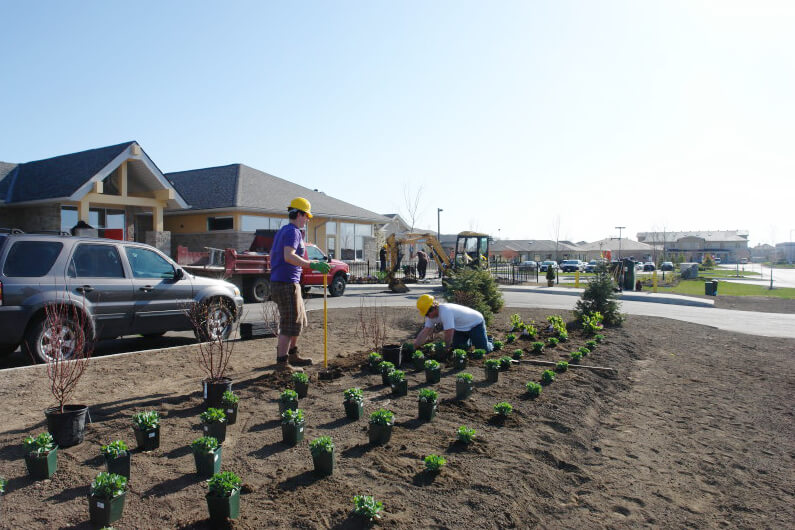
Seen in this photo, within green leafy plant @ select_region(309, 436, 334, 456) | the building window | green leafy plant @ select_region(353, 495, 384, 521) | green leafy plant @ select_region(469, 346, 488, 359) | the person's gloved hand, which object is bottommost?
green leafy plant @ select_region(353, 495, 384, 521)

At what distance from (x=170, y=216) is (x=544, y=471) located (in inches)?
993

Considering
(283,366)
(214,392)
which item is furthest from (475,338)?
(214,392)

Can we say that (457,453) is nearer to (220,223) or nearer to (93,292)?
(93,292)

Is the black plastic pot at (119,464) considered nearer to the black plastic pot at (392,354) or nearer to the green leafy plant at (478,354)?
the black plastic pot at (392,354)

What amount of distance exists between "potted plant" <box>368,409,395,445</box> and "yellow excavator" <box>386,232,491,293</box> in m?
12.7

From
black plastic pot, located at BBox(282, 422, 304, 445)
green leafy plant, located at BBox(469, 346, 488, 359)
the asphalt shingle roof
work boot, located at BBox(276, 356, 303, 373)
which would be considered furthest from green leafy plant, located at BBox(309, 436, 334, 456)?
the asphalt shingle roof

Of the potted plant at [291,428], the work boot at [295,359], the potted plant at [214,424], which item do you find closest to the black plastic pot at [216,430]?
the potted plant at [214,424]

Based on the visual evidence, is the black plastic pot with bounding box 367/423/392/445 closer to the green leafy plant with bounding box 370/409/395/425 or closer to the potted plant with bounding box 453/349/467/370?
the green leafy plant with bounding box 370/409/395/425

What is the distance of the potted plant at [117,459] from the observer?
3.27 metres

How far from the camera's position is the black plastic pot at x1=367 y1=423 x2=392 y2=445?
3996 millimetres

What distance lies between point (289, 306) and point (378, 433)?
7.66 feet

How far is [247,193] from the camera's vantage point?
24.5 meters

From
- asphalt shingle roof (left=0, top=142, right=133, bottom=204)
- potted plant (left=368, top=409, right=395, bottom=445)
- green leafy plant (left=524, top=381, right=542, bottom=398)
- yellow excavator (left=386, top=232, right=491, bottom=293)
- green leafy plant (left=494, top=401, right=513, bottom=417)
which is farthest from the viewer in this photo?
yellow excavator (left=386, top=232, right=491, bottom=293)

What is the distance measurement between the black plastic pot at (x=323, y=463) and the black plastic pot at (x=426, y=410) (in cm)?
136
